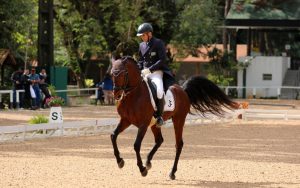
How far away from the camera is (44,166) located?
14.1 metres

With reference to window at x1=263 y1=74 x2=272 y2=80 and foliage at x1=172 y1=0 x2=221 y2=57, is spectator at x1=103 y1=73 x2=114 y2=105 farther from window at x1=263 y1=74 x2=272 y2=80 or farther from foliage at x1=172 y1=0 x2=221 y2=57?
window at x1=263 y1=74 x2=272 y2=80

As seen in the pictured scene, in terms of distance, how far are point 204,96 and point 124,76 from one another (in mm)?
2867

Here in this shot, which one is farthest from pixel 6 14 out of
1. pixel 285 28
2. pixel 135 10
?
pixel 285 28

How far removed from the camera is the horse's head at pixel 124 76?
11984 millimetres

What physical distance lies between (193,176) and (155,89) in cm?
162

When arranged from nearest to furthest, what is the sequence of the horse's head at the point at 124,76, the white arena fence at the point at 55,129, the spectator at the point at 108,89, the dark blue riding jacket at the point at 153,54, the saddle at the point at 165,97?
the horse's head at the point at 124,76 → the saddle at the point at 165,97 → the dark blue riding jacket at the point at 153,54 → the white arena fence at the point at 55,129 → the spectator at the point at 108,89

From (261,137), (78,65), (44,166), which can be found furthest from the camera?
(78,65)

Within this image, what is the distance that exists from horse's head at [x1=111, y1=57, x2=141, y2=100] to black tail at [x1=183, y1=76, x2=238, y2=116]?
208 cm

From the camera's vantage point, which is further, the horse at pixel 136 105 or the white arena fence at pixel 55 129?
the white arena fence at pixel 55 129

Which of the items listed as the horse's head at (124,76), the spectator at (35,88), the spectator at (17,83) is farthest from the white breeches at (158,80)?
the spectator at (17,83)

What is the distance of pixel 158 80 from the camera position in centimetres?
1320

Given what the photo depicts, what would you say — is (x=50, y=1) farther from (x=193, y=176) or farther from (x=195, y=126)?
(x=193, y=176)

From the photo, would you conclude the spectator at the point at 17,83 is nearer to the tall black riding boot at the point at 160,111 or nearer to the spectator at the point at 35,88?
the spectator at the point at 35,88

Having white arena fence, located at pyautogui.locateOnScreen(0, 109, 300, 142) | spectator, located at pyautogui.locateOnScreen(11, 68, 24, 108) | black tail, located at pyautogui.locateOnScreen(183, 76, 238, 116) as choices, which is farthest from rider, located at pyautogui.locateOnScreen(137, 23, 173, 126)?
spectator, located at pyautogui.locateOnScreen(11, 68, 24, 108)
